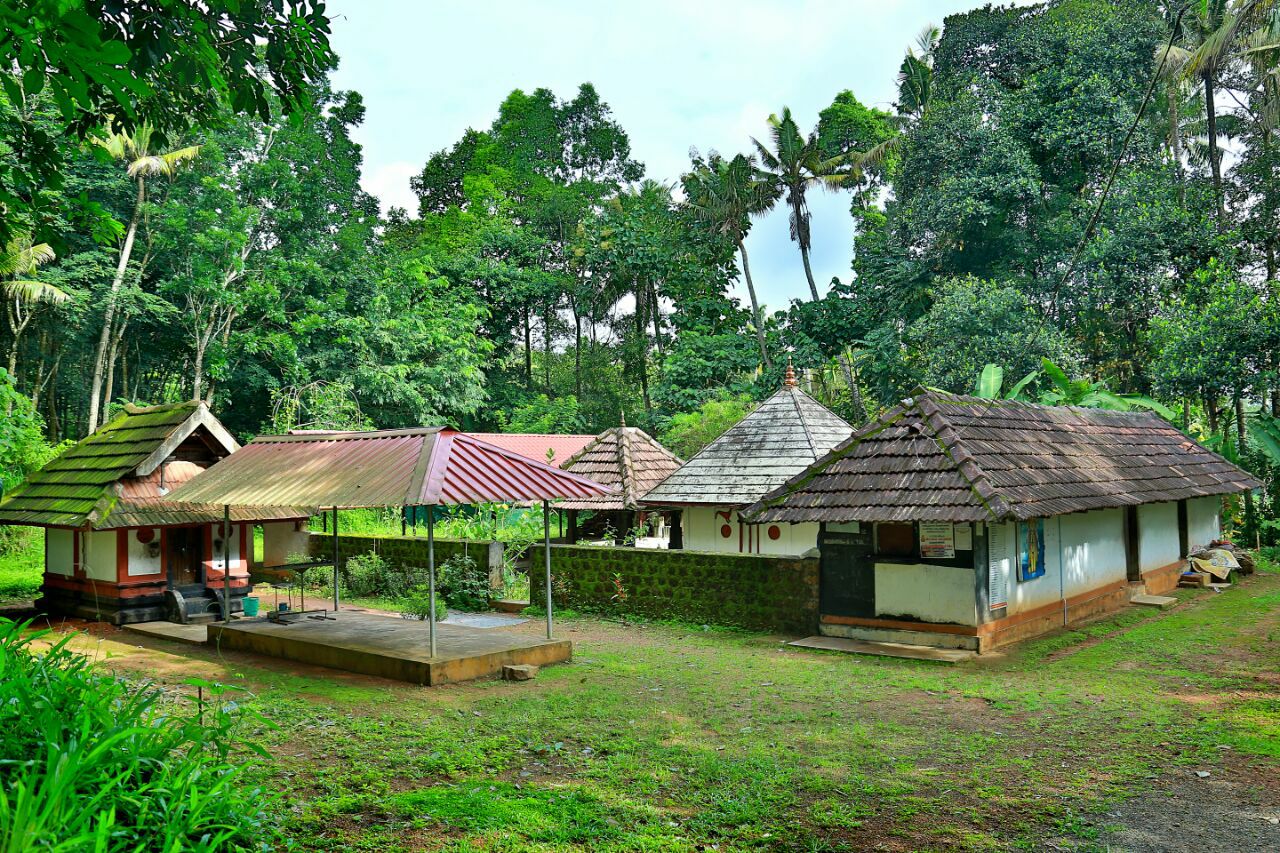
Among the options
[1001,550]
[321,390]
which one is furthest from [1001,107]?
[321,390]

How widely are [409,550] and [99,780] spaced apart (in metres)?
13.7

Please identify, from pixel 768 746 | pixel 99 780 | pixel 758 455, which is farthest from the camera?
pixel 758 455

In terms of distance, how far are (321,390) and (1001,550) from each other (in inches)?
919

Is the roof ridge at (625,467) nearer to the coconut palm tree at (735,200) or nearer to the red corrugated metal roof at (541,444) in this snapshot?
the red corrugated metal roof at (541,444)

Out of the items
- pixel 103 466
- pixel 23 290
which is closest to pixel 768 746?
pixel 103 466

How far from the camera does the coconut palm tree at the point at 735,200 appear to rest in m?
33.3

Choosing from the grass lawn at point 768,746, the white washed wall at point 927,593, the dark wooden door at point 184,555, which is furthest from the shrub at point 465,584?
the white washed wall at point 927,593

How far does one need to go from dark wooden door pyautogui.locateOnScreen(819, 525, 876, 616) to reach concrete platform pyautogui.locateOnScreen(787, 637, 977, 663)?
0.44m

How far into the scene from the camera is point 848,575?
481 inches

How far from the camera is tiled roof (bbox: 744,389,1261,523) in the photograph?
1115 cm

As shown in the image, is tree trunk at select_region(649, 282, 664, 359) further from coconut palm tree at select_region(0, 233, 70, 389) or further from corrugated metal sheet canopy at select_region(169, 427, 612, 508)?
corrugated metal sheet canopy at select_region(169, 427, 612, 508)

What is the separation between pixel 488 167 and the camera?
42094 millimetres

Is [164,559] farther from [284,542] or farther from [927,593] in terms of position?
[927,593]

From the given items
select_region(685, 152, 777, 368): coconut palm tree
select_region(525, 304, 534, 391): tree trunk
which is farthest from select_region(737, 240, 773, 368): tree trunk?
select_region(525, 304, 534, 391): tree trunk
